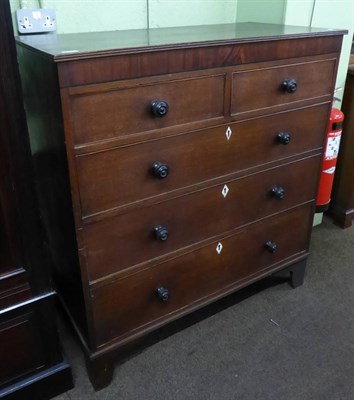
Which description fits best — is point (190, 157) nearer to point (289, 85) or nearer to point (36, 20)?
point (289, 85)

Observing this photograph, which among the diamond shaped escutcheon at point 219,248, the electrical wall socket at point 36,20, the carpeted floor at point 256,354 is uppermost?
the electrical wall socket at point 36,20

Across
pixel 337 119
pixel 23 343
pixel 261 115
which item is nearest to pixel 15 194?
pixel 23 343

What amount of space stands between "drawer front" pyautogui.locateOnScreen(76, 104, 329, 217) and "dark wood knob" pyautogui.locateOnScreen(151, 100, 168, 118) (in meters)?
0.08

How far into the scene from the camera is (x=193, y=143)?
1.24m

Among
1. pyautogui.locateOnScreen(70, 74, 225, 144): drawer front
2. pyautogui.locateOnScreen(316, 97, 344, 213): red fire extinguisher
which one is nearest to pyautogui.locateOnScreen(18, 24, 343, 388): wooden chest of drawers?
pyautogui.locateOnScreen(70, 74, 225, 144): drawer front

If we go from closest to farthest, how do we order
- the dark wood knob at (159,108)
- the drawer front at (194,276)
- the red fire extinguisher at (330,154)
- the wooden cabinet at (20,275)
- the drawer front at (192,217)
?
the wooden cabinet at (20,275)
the dark wood knob at (159,108)
the drawer front at (192,217)
the drawer front at (194,276)
the red fire extinguisher at (330,154)

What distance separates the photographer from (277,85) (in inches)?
52.8

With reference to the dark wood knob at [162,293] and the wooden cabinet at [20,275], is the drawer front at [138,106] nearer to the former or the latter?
the wooden cabinet at [20,275]

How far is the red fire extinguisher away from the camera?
1882mm

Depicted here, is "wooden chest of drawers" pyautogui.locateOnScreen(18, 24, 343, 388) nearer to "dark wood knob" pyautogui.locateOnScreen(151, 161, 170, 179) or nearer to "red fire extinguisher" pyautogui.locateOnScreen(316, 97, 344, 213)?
"dark wood knob" pyautogui.locateOnScreen(151, 161, 170, 179)

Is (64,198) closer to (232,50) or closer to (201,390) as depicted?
(232,50)

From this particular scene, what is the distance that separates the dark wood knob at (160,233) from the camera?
1.27 meters

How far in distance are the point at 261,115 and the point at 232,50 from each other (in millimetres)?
244

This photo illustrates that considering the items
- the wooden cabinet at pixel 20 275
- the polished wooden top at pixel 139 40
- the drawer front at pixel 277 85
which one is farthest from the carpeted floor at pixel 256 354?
the polished wooden top at pixel 139 40
